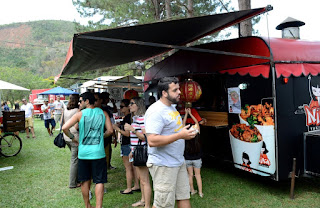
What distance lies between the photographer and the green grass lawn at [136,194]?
4.12 metres

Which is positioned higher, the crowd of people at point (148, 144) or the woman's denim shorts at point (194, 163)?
the crowd of people at point (148, 144)

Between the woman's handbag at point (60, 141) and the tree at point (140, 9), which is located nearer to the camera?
the woman's handbag at point (60, 141)

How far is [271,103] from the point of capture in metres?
4.17

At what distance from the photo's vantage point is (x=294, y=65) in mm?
4262

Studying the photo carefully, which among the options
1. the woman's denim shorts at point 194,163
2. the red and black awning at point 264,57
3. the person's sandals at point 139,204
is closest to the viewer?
the person's sandals at point 139,204

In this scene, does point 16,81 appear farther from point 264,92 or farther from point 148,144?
point 148,144

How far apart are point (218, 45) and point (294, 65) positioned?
4.97ft

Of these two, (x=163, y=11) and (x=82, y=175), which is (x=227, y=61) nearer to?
(x=82, y=175)

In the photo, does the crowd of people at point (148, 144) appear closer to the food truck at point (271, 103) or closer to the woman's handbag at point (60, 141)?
the woman's handbag at point (60, 141)

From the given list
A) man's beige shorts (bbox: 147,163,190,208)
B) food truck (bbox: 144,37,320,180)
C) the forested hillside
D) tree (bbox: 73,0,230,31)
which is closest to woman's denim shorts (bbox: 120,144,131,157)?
food truck (bbox: 144,37,320,180)

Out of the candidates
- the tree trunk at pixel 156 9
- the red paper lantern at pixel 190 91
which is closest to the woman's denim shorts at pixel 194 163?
the red paper lantern at pixel 190 91

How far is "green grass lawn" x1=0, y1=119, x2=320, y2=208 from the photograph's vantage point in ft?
13.5

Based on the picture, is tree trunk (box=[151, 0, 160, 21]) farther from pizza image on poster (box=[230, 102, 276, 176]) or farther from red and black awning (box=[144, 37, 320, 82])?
pizza image on poster (box=[230, 102, 276, 176])

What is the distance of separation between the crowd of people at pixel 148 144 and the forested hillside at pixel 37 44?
7663 cm
